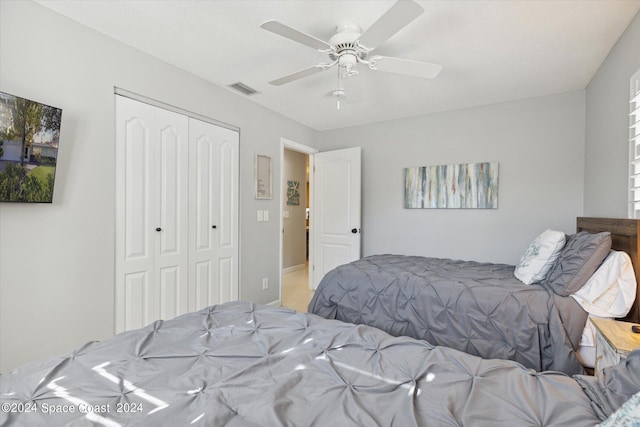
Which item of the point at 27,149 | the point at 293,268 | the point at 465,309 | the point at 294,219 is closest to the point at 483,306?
the point at 465,309

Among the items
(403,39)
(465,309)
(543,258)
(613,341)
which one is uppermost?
(403,39)

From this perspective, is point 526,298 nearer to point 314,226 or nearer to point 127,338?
point 127,338

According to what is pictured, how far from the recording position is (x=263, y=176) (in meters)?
3.60

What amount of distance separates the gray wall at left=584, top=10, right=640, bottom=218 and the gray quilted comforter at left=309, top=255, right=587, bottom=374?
90 cm

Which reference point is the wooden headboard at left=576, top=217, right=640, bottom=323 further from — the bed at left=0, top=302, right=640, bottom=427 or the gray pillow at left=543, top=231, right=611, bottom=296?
the bed at left=0, top=302, right=640, bottom=427

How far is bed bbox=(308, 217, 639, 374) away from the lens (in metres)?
1.83

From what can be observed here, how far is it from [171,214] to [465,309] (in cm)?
245

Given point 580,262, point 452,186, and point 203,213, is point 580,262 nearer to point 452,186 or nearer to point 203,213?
point 452,186

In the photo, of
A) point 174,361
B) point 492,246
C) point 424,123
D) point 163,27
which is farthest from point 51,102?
point 492,246

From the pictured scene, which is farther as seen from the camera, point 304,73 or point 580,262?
point 304,73

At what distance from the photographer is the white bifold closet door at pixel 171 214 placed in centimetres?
234

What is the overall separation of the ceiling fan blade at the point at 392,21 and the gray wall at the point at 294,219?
14.0 ft

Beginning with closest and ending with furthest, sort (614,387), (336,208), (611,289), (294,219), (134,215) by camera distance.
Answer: (614,387), (611,289), (134,215), (336,208), (294,219)

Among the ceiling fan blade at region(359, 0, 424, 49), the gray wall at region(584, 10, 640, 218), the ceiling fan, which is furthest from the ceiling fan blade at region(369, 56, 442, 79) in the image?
the gray wall at region(584, 10, 640, 218)
